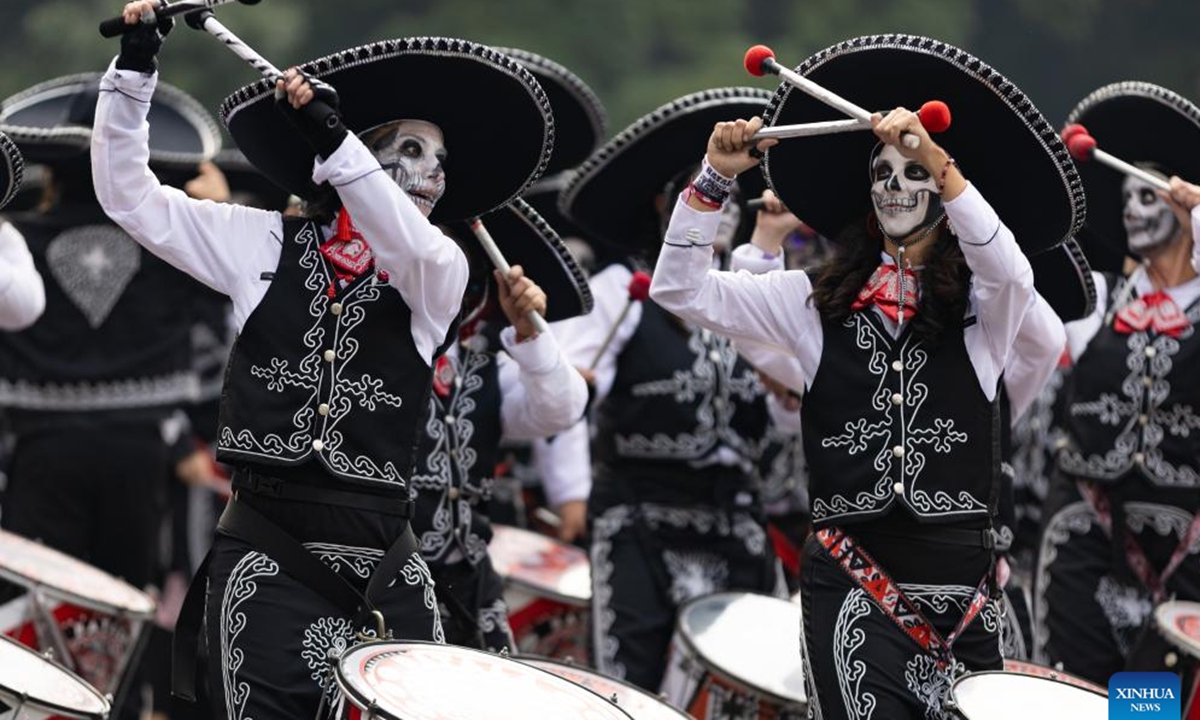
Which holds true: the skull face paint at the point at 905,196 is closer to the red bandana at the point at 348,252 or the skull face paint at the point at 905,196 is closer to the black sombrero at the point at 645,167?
the red bandana at the point at 348,252

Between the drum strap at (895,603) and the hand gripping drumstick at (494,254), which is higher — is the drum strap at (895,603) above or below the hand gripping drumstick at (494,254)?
below

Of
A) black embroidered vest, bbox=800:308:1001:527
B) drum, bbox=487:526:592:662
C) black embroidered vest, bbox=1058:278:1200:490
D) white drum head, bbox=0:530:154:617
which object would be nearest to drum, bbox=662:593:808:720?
drum, bbox=487:526:592:662

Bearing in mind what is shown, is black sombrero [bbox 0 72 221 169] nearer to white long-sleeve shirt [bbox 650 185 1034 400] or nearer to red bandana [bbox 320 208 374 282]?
red bandana [bbox 320 208 374 282]

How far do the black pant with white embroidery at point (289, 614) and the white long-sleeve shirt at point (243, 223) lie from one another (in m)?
0.46

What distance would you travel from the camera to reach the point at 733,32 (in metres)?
22.6

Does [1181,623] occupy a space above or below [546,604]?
above

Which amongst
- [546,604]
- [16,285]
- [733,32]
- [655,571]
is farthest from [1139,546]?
[733,32]

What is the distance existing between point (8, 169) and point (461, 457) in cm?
155

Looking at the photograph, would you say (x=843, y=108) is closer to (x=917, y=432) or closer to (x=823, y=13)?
(x=917, y=432)

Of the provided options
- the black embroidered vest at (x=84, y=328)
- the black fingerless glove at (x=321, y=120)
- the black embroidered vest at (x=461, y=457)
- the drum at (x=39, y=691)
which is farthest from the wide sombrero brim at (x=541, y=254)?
the black embroidered vest at (x=84, y=328)

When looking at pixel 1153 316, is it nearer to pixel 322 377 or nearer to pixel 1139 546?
pixel 1139 546

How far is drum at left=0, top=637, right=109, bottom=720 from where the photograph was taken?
5.22 metres

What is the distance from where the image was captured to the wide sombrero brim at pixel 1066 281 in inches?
250

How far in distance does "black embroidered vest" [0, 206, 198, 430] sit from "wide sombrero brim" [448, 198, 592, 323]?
221 centimetres
